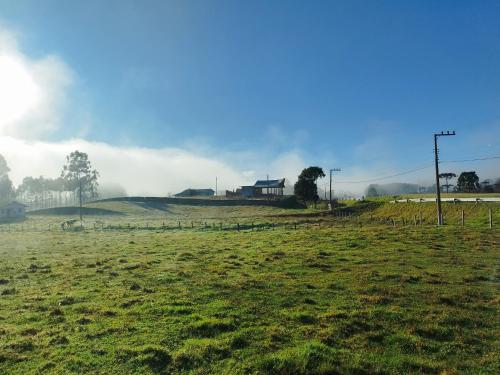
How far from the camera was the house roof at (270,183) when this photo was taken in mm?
124188

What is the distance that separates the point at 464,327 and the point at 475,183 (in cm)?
11347

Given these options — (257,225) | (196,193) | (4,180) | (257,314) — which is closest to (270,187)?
(196,193)

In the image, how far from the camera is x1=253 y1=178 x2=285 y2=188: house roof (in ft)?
407

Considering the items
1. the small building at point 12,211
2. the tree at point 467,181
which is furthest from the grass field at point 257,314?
the tree at point 467,181

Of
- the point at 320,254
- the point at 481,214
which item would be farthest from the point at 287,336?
the point at 481,214

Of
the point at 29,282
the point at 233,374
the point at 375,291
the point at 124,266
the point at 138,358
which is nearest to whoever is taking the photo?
the point at 233,374

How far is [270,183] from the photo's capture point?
12838cm

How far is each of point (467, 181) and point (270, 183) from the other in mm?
64518

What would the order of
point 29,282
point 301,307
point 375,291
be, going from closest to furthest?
point 301,307 < point 375,291 < point 29,282

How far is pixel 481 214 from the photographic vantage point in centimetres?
5169

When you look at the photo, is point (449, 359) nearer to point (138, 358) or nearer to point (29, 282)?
point (138, 358)

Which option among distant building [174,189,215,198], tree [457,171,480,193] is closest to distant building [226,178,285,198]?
distant building [174,189,215,198]

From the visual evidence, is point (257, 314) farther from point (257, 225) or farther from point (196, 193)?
point (196, 193)

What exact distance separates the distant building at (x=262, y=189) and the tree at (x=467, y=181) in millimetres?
57190
